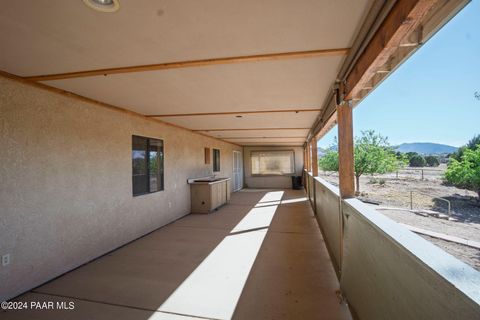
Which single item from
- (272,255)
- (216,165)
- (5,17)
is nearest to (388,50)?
(5,17)

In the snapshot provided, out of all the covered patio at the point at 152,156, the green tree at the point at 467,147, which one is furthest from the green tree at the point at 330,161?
the green tree at the point at 467,147

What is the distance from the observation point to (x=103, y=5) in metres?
1.38

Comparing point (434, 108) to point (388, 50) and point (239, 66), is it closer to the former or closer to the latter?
point (388, 50)

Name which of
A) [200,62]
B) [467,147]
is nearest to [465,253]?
[467,147]

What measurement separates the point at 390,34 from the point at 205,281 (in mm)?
2934

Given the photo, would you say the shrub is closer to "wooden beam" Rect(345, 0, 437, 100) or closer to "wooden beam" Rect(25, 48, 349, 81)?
"wooden beam" Rect(345, 0, 437, 100)

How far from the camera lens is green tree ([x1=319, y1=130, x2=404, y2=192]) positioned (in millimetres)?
12266

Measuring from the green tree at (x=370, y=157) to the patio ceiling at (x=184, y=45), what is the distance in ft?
35.4

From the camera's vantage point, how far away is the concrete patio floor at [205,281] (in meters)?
2.27

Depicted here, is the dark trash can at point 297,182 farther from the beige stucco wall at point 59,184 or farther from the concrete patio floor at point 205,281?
the beige stucco wall at point 59,184

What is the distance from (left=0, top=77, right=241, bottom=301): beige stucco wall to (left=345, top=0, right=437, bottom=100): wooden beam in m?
3.56

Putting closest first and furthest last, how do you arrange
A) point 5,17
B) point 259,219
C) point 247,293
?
point 5,17, point 247,293, point 259,219

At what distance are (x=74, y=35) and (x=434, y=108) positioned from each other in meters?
2.79

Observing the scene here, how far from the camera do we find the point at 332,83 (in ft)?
9.40
